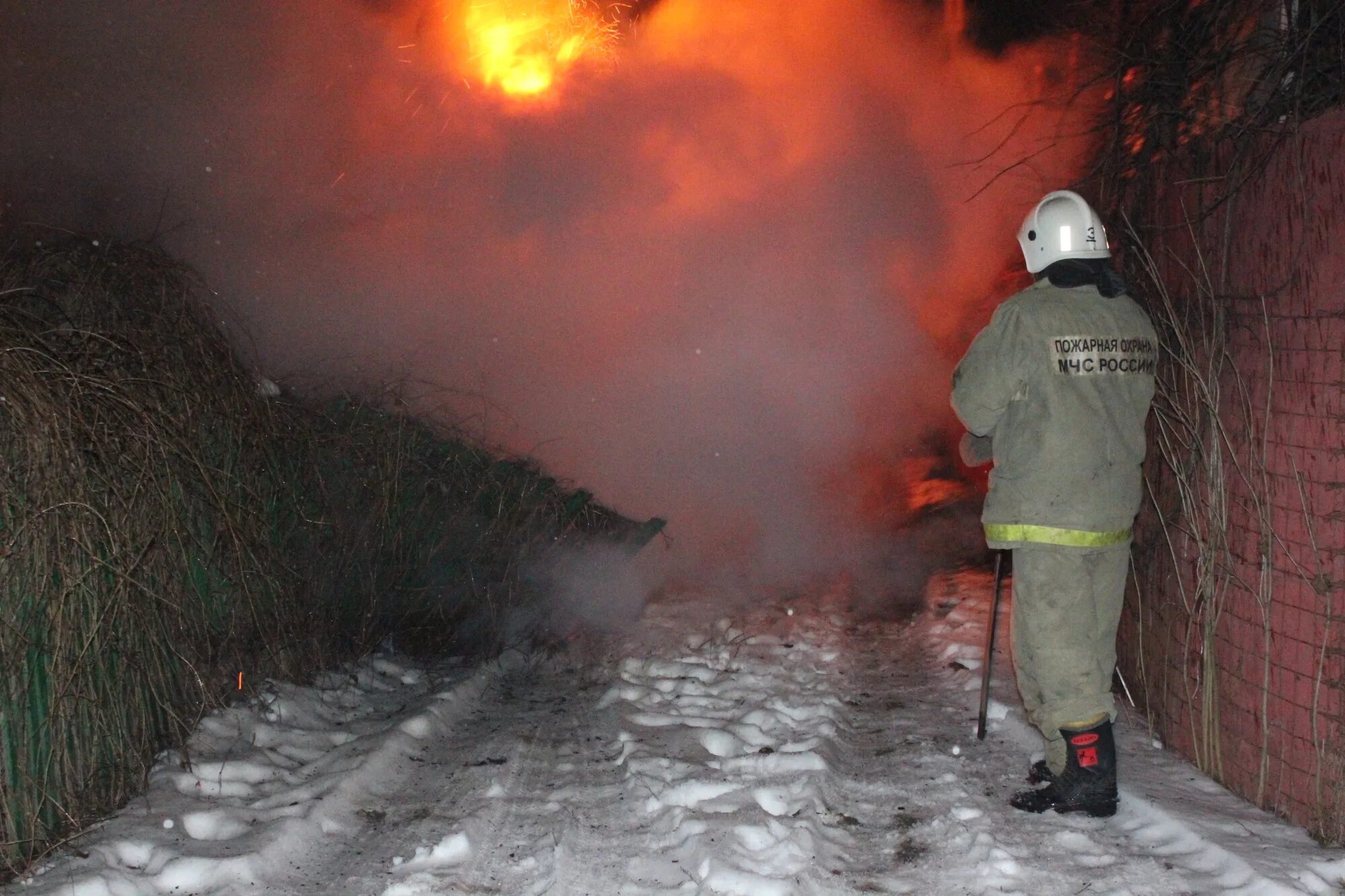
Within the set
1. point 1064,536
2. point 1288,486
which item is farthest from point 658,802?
point 1288,486

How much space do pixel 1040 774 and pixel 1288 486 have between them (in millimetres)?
1420

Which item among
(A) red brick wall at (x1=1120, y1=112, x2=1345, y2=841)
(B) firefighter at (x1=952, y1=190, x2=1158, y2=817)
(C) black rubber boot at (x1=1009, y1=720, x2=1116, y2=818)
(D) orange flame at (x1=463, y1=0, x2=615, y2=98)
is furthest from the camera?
(D) orange flame at (x1=463, y1=0, x2=615, y2=98)

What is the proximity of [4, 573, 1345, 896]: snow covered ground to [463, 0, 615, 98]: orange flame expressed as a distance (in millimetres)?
5252

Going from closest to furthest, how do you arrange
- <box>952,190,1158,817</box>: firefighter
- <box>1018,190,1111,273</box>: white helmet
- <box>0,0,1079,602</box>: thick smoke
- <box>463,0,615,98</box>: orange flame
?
<box>952,190,1158,817</box>: firefighter < <box>1018,190,1111,273</box>: white helmet < <box>0,0,1079,602</box>: thick smoke < <box>463,0,615,98</box>: orange flame

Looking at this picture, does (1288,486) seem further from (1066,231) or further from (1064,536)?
(1066,231)

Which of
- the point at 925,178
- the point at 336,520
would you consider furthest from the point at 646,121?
the point at 336,520

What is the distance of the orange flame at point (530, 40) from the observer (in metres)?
8.44

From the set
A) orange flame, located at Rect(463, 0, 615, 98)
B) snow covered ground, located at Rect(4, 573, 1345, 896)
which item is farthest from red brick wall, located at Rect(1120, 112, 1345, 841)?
orange flame, located at Rect(463, 0, 615, 98)

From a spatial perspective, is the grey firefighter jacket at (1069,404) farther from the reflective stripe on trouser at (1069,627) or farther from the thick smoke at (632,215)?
the thick smoke at (632,215)

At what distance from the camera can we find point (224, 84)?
7559 mm

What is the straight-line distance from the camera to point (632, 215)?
8.14 m

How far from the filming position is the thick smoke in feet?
24.5

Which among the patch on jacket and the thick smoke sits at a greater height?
the thick smoke

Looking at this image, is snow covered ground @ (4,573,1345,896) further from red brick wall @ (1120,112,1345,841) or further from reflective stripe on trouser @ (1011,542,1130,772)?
reflective stripe on trouser @ (1011,542,1130,772)
